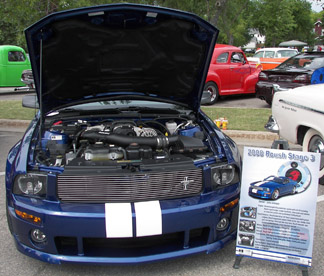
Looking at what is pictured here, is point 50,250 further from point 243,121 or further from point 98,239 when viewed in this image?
point 243,121

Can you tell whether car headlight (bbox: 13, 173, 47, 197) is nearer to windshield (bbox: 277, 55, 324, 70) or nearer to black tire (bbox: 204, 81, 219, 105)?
windshield (bbox: 277, 55, 324, 70)

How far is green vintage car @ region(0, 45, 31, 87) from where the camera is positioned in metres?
15.1

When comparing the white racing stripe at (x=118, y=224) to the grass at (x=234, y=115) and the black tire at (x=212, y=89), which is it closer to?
the grass at (x=234, y=115)

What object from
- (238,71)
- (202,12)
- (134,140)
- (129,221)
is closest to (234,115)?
(238,71)

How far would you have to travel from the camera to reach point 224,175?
2.94 metres

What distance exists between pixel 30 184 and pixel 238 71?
9.51m

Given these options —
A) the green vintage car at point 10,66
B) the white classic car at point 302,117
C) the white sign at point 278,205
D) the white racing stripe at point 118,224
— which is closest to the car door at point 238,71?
the white classic car at point 302,117

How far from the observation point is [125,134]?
3406mm

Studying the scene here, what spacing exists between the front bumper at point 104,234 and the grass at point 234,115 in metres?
4.89

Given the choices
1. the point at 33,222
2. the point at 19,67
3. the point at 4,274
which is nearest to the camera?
the point at 33,222

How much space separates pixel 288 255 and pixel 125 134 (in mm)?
1702

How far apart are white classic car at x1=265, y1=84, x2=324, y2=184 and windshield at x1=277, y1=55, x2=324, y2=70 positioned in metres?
4.75

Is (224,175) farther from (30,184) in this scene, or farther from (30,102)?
(30,102)

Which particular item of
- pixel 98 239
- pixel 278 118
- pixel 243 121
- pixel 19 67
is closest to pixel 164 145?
pixel 98 239
